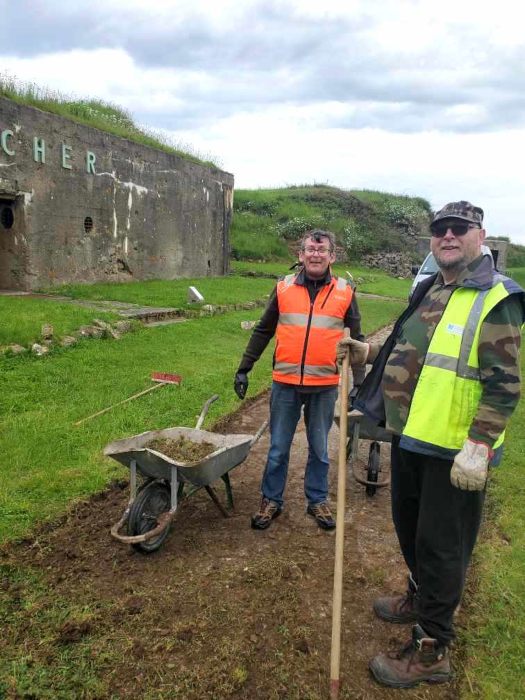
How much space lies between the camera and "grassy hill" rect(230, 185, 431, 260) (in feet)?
→ 98.2

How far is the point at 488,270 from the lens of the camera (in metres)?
2.51

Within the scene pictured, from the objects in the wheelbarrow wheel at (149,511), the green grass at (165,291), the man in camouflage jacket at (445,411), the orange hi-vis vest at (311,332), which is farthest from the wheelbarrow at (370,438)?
the green grass at (165,291)

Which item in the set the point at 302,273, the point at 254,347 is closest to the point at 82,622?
the point at 254,347

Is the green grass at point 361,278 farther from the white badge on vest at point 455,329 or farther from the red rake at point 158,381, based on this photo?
the white badge on vest at point 455,329

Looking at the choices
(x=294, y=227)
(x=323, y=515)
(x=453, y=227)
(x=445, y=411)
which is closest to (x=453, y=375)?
(x=445, y=411)

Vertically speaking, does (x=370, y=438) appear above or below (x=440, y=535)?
below

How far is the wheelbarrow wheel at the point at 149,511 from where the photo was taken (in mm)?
3555

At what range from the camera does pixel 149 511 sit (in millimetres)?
3740

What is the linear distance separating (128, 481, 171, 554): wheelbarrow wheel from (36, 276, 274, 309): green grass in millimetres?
8887

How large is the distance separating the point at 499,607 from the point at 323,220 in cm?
3142

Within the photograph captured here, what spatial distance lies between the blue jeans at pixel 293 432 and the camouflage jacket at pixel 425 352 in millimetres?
1022

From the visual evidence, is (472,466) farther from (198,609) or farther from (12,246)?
(12,246)

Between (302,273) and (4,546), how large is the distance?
8.71 feet

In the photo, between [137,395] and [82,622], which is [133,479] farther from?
[137,395]
